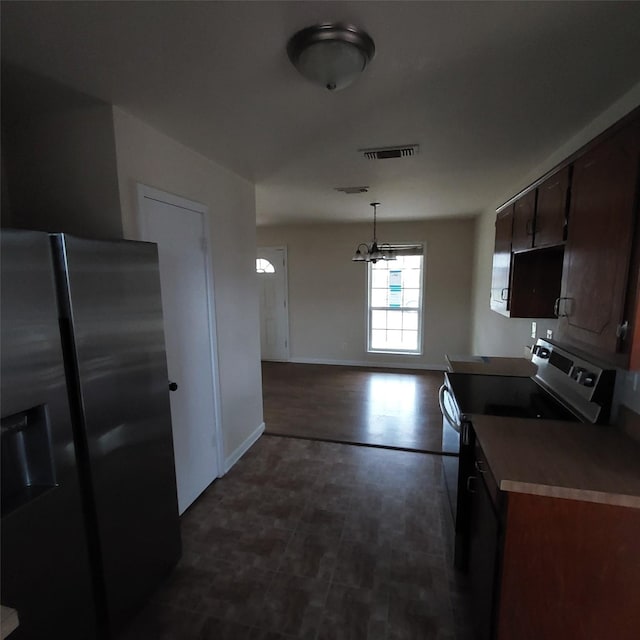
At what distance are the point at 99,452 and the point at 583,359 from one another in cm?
227

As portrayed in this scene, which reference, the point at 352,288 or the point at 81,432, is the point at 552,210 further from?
the point at 352,288

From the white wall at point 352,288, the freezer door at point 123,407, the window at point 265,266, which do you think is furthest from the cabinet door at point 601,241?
the window at point 265,266

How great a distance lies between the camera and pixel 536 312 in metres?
2.19

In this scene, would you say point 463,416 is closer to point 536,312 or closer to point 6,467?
point 536,312

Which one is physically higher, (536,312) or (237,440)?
(536,312)

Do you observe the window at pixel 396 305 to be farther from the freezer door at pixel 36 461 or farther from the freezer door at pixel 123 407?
the freezer door at pixel 36 461

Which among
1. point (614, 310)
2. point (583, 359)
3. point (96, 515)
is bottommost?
point (96, 515)

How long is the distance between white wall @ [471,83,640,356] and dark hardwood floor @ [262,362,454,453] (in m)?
1.03

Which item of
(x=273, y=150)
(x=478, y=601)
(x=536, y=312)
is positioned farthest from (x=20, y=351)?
(x=536, y=312)

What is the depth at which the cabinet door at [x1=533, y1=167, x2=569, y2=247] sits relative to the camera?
5.34 feet

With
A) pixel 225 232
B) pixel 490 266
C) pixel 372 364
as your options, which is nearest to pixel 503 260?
A: pixel 490 266

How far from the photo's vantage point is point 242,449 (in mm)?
3088

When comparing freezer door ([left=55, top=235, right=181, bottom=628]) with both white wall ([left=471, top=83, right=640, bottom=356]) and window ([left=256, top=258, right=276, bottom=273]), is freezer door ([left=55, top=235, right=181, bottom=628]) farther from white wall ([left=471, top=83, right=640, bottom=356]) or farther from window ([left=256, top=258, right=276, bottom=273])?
window ([left=256, top=258, right=276, bottom=273])

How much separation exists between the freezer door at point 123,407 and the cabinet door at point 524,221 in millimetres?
2092
